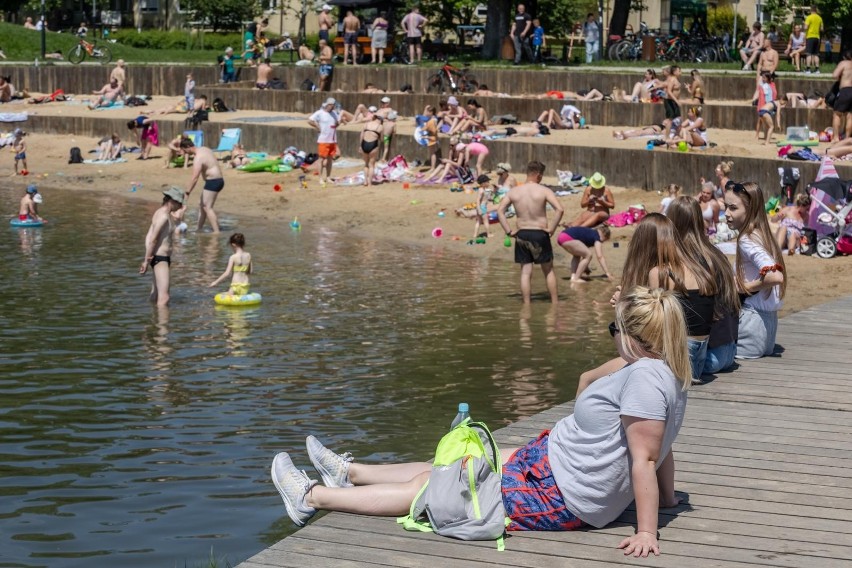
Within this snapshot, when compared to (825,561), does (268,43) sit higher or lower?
higher

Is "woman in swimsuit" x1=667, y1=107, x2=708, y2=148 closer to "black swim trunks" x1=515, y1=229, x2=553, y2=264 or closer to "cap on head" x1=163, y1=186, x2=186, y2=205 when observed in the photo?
"black swim trunks" x1=515, y1=229, x2=553, y2=264

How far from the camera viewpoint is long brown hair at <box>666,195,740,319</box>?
758 cm

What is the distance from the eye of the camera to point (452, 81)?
31.1 m

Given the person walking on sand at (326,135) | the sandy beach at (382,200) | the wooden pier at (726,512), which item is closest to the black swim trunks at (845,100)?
the sandy beach at (382,200)

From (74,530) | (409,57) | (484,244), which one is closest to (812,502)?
(74,530)

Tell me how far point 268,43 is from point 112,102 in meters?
6.89

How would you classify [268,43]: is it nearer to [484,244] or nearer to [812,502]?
[484,244]

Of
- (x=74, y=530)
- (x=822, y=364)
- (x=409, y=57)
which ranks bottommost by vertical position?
(x=74, y=530)

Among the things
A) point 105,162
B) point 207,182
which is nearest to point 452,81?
point 105,162

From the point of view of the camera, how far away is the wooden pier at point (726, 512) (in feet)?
17.5

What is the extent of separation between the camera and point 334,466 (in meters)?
6.29

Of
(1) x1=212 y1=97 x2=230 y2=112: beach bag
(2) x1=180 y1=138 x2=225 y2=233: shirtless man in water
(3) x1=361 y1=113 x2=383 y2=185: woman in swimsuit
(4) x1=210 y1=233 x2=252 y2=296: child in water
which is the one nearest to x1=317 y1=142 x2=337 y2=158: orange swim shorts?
(3) x1=361 y1=113 x2=383 y2=185: woman in swimsuit

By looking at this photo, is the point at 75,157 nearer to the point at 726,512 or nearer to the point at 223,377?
the point at 223,377

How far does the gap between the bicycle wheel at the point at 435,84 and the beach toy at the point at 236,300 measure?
685 inches
